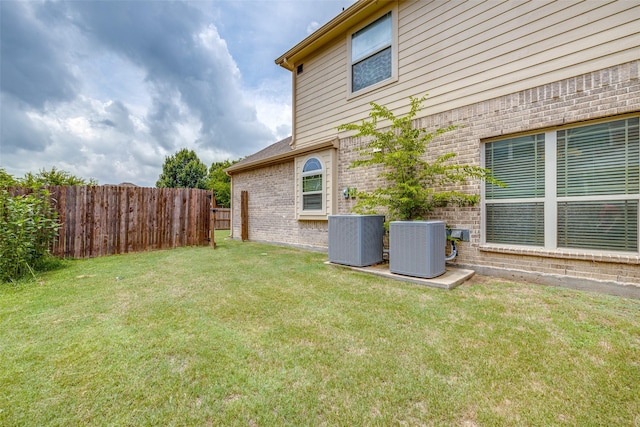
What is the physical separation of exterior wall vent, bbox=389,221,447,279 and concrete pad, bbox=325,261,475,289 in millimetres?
83

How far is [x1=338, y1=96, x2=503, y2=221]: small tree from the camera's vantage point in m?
4.60

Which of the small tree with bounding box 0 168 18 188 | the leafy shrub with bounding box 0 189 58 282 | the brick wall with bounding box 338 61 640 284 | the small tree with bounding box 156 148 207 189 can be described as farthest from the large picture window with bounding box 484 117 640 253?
the small tree with bounding box 156 148 207 189

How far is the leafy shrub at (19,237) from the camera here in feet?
13.8

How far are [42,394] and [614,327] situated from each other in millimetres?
4655

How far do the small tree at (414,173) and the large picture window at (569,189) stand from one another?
456 mm

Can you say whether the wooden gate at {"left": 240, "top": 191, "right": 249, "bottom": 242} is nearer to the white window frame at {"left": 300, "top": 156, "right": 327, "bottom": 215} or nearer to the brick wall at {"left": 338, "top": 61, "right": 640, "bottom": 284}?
the white window frame at {"left": 300, "top": 156, "right": 327, "bottom": 215}

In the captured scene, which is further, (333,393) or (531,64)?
(531,64)

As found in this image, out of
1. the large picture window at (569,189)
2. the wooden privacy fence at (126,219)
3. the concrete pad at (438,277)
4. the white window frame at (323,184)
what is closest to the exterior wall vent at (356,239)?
the concrete pad at (438,277)

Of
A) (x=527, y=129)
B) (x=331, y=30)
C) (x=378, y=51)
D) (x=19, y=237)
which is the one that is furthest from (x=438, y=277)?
(x=19, y=237)

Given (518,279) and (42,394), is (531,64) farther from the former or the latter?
(42,394)

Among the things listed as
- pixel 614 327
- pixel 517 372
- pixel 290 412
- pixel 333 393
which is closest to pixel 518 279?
pixel 614 327

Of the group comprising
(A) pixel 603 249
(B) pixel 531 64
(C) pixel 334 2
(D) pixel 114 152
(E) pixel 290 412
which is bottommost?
(E) pixel 290 412

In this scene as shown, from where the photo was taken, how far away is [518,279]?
407cm

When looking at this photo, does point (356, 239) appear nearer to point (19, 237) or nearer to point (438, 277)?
point (438, 277)
